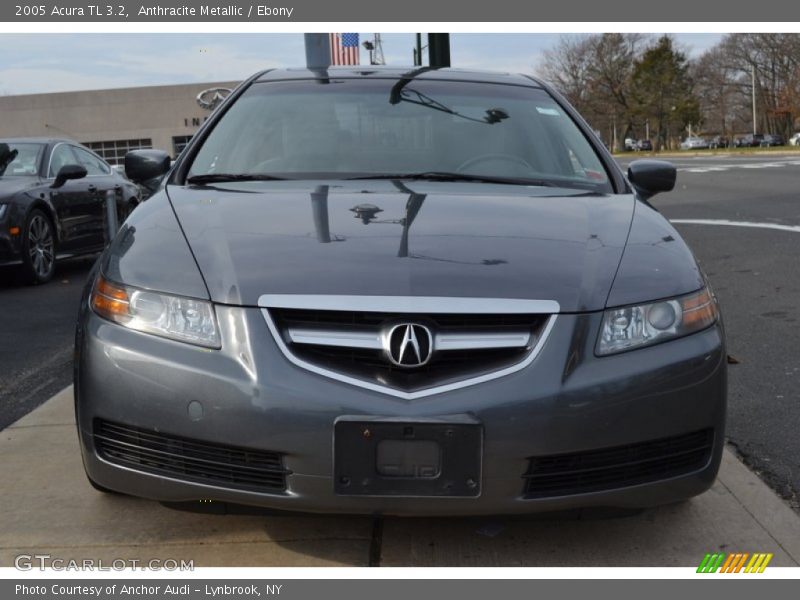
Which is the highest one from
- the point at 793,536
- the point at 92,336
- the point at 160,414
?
the point at 92,336

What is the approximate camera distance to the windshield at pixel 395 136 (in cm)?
388

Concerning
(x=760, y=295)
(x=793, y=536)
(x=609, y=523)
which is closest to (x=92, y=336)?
(x=609, y=523)

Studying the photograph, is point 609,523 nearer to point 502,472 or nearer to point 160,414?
point 502,472

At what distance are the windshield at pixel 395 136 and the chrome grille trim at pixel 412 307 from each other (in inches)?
45.3

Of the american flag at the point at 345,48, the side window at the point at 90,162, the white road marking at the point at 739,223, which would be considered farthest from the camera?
the american flag at the point at 345,48

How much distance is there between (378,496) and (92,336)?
931 mm

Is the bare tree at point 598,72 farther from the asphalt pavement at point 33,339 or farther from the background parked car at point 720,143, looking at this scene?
the asphalt pavement at point 33,339

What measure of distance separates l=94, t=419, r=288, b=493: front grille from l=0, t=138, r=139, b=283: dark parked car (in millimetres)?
6685

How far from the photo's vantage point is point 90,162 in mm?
10953

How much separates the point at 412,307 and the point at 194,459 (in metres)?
0.71

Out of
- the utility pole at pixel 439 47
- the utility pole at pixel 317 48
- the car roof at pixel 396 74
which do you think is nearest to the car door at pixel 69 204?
the utility pole at pixel 317 48

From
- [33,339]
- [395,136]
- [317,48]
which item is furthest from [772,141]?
[395,136]

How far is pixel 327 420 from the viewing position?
8.44ft

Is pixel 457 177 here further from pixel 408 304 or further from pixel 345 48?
pixel 345 48
